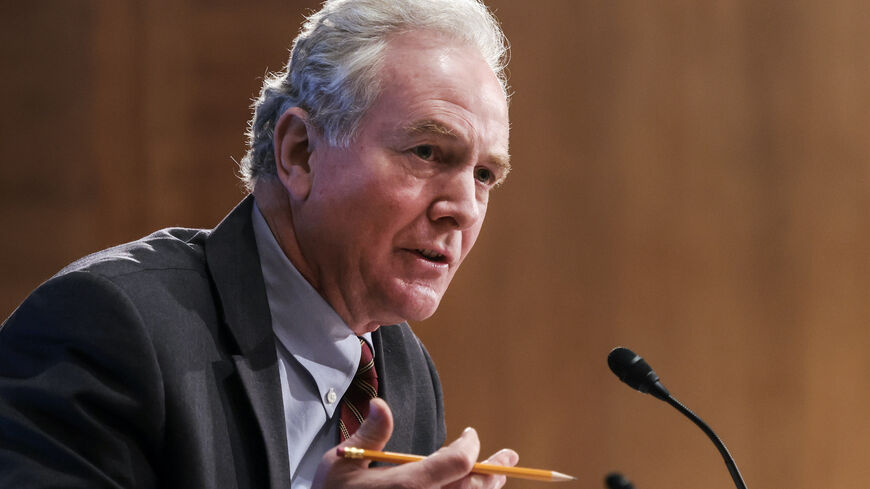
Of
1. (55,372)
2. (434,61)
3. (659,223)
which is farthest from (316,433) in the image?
(659,223)

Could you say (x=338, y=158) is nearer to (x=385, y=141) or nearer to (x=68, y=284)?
(x=385, y=141)

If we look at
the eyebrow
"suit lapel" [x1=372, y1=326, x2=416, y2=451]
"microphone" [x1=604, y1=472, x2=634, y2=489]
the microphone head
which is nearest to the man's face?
the eyebrow

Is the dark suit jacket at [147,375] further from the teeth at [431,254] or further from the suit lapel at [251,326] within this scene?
the teeth at [431,254]

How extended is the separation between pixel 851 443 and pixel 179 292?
2.47 m

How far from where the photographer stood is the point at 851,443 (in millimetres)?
2934

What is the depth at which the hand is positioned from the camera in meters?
1.10

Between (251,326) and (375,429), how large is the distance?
36cm

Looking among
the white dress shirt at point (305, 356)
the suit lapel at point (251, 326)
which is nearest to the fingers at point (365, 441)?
the suit lapel at point (251, 326)

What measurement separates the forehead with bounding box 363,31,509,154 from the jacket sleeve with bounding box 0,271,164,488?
1.72ft

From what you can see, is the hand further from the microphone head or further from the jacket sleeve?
the microphone head

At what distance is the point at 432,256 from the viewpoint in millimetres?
1480

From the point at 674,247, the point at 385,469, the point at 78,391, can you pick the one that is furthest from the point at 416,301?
the point at 674,247

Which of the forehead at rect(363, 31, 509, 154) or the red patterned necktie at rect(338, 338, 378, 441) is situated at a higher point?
the forehead at rect(363, 31, 509, 154)

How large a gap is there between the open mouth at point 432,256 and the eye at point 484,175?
170mm
